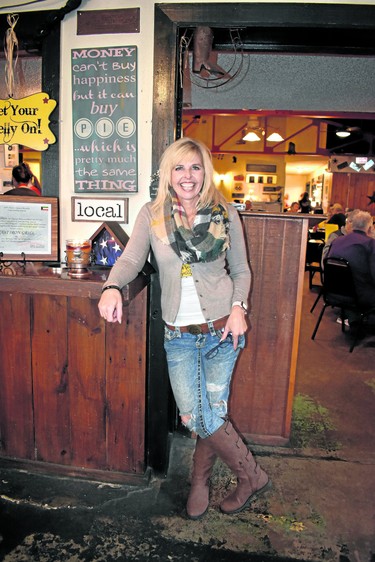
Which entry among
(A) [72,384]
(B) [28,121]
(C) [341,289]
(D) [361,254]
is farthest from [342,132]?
(A) [72,384]

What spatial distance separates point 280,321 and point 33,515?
161 cm

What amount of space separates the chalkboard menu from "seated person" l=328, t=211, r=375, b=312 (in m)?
2.84

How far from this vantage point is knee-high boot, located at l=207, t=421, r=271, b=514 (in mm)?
2002

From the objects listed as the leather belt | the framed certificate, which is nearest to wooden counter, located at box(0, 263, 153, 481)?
the framed certificate

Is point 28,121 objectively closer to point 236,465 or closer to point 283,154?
point 236,465

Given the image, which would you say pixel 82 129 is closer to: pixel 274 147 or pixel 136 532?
pixel 136 532

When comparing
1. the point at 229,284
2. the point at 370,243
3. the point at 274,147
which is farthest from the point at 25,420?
the point at 274,147

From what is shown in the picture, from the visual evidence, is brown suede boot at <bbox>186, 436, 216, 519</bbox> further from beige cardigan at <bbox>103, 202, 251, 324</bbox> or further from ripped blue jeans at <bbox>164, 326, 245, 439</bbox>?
beige cardigan at <bbox>103, 202, 251, 324</bbox>

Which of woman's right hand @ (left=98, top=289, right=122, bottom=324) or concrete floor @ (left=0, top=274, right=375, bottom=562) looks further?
concrete floor @ (left=0, top=274, right=375, bottom=562)

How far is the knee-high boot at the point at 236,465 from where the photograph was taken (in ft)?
6.57

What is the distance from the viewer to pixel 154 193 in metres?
2.22

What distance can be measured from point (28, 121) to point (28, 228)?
0.57m

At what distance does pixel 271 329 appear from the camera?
255 centimetres

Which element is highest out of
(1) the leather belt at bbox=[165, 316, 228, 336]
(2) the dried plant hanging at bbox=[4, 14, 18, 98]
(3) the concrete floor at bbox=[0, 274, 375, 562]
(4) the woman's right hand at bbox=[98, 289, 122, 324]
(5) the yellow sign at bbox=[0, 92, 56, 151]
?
(2) the dried plant hanging at bbox=[4, 14, 18, 98]
